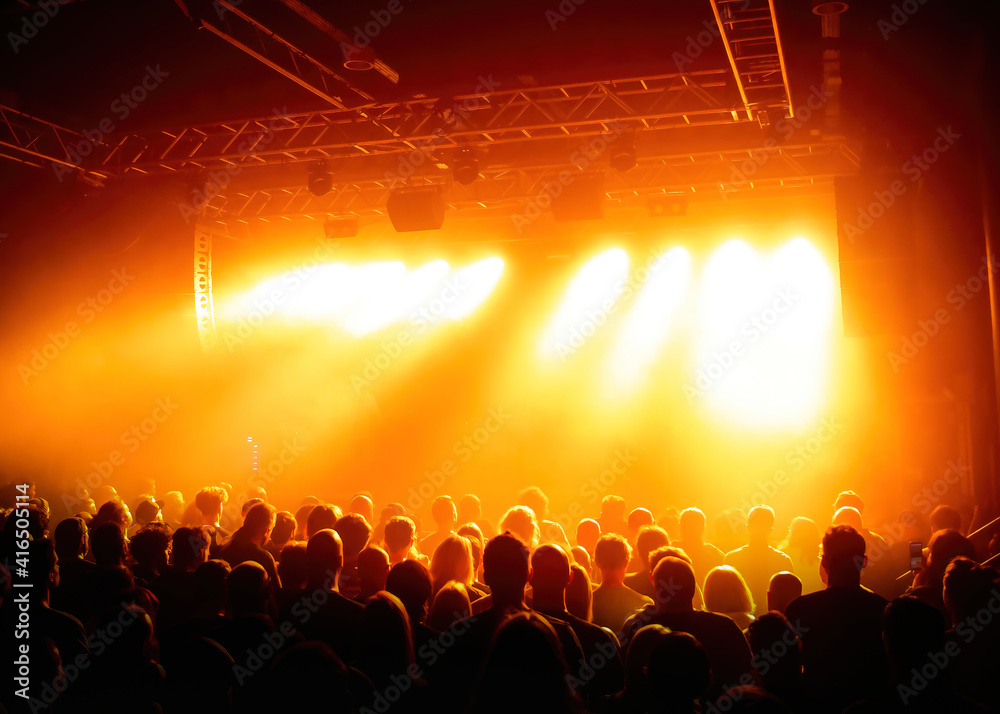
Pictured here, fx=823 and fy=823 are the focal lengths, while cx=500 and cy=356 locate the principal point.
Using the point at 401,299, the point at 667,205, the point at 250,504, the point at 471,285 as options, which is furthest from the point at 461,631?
the point at 401,299

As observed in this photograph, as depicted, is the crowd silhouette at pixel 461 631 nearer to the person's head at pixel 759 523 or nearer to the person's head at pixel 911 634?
the person's head at pixel 911 634

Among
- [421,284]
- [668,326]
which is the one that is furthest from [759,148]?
[421,284]

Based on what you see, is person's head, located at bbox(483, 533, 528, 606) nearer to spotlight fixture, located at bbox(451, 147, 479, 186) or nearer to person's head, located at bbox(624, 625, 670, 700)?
person's head, located at bbox(624, 625, 670, 700)

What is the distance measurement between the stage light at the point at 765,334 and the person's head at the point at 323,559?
30.8ft

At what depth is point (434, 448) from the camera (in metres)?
14.1

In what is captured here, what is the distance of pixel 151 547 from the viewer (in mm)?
4484

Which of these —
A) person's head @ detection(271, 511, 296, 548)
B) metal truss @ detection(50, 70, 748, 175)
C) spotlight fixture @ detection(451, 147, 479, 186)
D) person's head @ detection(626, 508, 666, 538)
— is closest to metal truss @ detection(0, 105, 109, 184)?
metal truss @ detection(50, 70, 748, 175)

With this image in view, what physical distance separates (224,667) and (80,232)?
31.9ft

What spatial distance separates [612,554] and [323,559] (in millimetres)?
1454

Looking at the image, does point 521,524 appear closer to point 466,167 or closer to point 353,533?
point 353,533

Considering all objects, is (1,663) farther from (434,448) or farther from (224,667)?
(434,448)

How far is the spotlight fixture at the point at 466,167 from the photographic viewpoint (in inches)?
384

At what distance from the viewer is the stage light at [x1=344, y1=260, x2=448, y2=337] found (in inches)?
531

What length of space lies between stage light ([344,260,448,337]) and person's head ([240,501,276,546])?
29.0 feet
